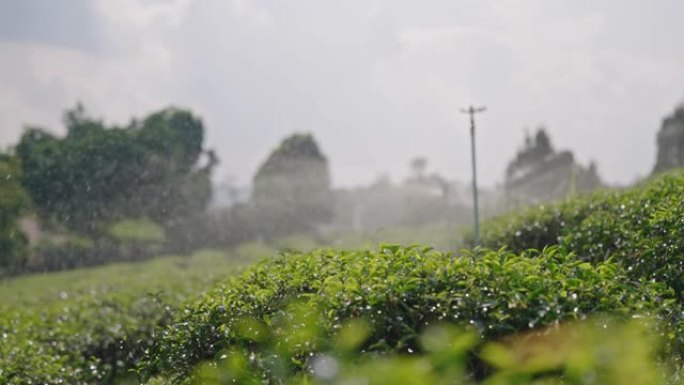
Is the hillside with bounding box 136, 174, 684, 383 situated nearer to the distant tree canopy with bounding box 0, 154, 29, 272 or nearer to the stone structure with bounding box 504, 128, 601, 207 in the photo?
the distant tree canopy with bounding box 0, 154, 29, 272

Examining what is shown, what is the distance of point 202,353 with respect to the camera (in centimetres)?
496

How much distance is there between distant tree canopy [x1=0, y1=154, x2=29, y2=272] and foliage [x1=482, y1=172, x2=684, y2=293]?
3090 cm

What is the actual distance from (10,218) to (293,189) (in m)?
21.0

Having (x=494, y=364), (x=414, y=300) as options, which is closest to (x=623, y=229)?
(x=414, y=300)

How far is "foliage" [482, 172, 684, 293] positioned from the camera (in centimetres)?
646

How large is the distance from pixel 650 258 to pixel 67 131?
157 ft

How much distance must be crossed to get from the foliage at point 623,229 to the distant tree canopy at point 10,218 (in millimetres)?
30901

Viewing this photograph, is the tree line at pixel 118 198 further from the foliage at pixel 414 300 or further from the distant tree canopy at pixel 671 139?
the foliage at pixel 414 300

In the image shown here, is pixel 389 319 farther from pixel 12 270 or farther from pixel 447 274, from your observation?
pixel 12 270

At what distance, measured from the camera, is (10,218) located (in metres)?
38.9

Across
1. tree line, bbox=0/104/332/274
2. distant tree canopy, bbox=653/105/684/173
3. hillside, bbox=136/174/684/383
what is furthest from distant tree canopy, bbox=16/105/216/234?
hillside, bbox=136/174/684/383

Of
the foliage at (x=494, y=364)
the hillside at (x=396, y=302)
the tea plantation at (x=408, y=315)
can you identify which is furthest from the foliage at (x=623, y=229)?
the foliage at (x=494, y=364)

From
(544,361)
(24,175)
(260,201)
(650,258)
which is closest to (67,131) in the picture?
(24,175)

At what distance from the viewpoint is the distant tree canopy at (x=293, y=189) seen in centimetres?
5481
